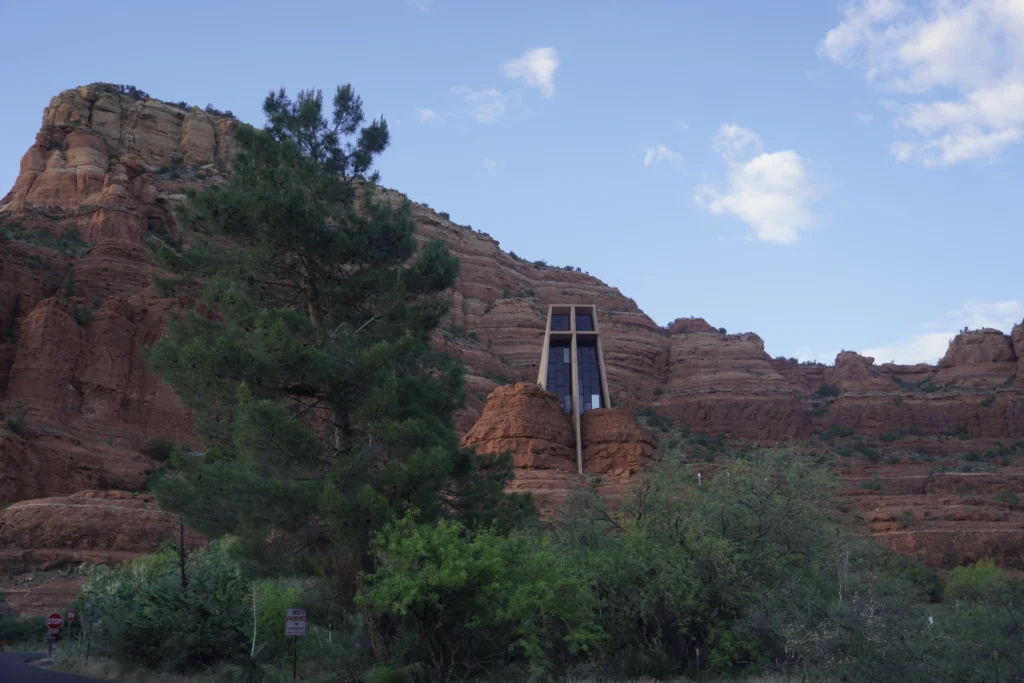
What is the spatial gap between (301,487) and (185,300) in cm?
3616

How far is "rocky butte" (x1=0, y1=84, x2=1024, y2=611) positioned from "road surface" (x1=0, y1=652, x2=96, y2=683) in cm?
935

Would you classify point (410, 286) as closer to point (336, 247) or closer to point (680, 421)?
point (336, 247)

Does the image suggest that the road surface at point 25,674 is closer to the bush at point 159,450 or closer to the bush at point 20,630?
the bush at point 20,630

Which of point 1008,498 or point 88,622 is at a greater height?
point 1008,498

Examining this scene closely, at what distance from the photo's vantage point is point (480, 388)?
75188 millimetres

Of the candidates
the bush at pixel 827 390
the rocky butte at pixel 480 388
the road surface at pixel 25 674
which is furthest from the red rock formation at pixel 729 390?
the road surface at pixel 25 674

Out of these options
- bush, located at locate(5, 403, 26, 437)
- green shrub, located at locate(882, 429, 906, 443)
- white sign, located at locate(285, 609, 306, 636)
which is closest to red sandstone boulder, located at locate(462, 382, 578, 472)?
bush, located at locate(5, 403, 26, 437)

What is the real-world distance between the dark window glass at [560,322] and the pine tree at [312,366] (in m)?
41.5

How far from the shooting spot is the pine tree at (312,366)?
20.0 m

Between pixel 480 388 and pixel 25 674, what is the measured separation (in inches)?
2109

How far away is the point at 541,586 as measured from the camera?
18.4 metres

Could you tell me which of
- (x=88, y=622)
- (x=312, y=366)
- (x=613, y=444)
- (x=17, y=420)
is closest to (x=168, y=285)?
(x=312, y=366)

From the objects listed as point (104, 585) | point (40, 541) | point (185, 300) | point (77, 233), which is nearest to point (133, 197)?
point (77, 233)

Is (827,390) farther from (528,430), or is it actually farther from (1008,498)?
(528,430)
